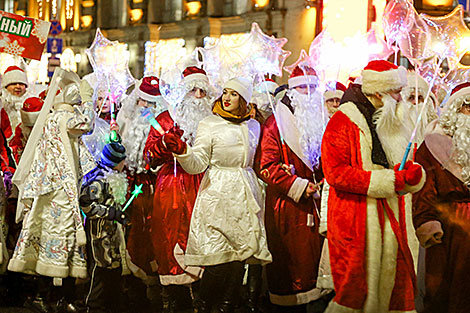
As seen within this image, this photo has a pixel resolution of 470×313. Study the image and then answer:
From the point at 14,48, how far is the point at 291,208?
3.80m

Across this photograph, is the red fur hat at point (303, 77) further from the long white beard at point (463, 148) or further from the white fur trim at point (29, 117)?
the white fur trim at point (29, 117)

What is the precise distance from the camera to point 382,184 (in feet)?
17.5

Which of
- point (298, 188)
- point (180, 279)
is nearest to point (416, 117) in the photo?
point (298, 188)

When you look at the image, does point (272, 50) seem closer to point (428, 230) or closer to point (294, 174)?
point (294, 174)

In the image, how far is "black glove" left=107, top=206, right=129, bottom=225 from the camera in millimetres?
7117

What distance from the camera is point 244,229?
675 centimetres

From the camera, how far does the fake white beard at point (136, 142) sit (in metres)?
8.22

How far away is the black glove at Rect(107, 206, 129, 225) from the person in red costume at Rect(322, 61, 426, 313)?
226 cm

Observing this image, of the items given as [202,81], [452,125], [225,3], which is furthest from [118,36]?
[452,125]

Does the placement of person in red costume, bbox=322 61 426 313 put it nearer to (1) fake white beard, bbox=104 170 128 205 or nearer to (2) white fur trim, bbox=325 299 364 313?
(2) white fur trim, bbox=325 299 364 313

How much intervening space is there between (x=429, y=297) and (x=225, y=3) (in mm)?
22469

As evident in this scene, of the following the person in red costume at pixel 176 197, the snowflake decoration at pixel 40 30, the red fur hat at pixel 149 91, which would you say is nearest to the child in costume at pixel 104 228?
the person in red costume at pixel 176 197

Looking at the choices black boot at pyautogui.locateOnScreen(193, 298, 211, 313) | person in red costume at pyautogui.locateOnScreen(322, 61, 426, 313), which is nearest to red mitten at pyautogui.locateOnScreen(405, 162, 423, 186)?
person in red costume at pyautogui.locateOnScreen(322, 61, 426, 313)

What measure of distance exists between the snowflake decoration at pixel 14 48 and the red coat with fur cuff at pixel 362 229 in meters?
4.60
